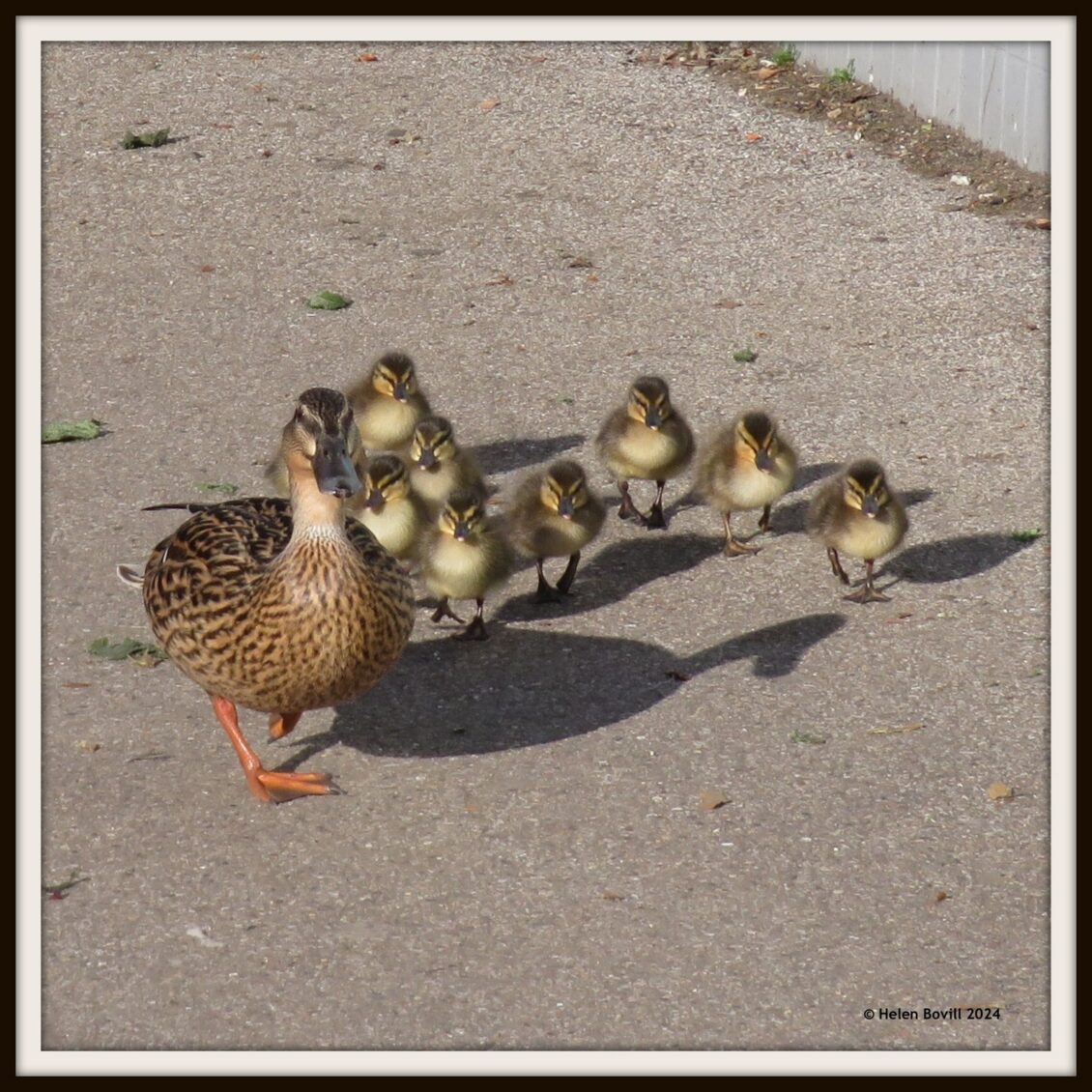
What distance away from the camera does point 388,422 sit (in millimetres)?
7508

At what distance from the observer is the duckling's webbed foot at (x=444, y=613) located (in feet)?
21.3

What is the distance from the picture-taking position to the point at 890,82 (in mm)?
10969

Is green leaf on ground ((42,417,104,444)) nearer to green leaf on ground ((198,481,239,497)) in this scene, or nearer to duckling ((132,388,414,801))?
green leaf on ground ((198,481,239,497))

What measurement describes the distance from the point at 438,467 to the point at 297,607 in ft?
6.57

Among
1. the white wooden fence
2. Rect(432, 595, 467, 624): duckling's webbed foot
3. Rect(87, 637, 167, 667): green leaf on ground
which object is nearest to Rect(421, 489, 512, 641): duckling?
Rect(432, 595, 467, 624): duckling's webbed foot

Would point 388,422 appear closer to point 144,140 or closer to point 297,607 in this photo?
point 297,607

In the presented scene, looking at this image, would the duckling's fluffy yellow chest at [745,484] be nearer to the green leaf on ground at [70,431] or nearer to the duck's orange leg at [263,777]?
the duck's orange leg at [263,777]

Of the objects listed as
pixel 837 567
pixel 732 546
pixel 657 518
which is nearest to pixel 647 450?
Answer: pixel 657 518

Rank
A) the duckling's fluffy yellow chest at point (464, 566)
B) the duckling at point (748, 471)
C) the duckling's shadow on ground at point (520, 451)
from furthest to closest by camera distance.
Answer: the duckling's shadow on ground at point (520, 451) < the duckling at point (748, 471) < the duckling's fluffy yellow chest at point (464, 566)

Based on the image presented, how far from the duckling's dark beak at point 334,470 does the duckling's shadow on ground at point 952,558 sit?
2.63 metres

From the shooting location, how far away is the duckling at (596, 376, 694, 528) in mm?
7051

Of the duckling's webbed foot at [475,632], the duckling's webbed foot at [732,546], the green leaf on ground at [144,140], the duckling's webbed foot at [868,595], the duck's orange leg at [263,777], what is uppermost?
the green leaf on ground at [144,140]

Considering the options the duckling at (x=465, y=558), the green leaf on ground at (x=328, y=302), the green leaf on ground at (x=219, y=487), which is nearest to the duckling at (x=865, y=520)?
the duckling at (x=465, y=558)

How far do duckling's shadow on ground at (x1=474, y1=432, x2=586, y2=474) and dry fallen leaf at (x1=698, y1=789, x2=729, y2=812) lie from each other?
8.66 feet
